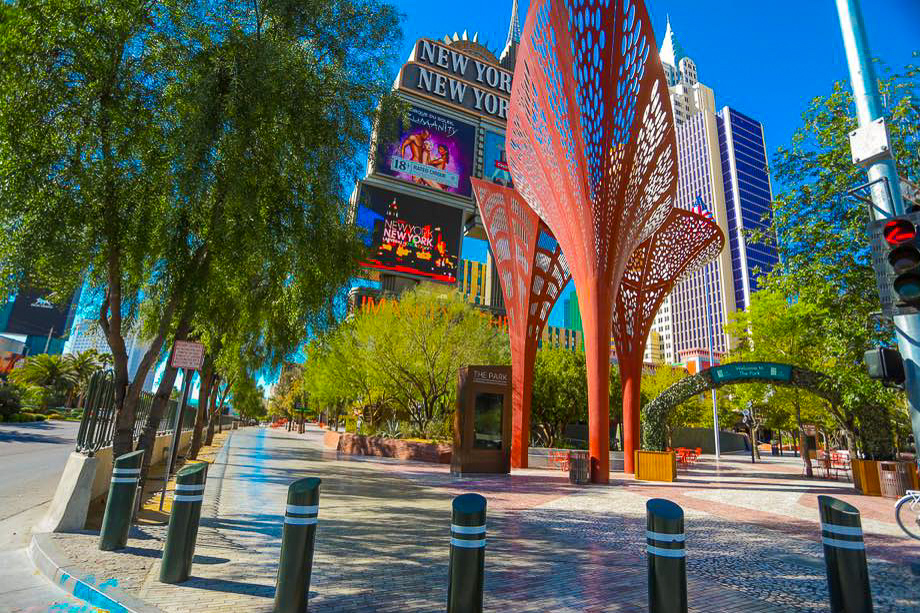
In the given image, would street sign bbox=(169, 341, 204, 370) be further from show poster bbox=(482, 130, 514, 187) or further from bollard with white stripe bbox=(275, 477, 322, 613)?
show poster bbox=(482, 130, 514, 187)

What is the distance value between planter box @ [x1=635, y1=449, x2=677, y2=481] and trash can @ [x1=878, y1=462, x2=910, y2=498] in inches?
→ 215

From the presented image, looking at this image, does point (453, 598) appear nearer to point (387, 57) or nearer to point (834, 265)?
point (387, 57)

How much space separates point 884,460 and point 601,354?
29.4 feet

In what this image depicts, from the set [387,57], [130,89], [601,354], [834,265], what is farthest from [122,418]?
[834,265]

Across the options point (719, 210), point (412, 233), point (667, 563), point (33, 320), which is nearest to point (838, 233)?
point (667, 563)

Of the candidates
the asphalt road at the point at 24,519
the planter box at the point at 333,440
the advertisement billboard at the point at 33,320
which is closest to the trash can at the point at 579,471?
the asphalt road at the point at 24,519

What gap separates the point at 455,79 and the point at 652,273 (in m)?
60.0

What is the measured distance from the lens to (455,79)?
71.4 m

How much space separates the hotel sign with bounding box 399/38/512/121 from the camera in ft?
225

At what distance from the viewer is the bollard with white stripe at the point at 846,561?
3.70 m

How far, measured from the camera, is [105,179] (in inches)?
252

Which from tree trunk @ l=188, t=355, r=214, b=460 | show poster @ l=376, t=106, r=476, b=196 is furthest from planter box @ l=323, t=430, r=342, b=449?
show poster @ l=376, t=106, r=476, b=196

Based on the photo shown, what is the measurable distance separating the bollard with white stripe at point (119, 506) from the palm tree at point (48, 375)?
5099 centimetres

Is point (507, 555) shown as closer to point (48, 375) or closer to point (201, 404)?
point (201, 404)
